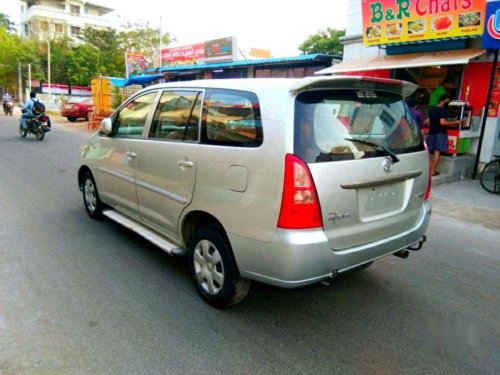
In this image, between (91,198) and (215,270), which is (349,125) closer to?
(215,270)

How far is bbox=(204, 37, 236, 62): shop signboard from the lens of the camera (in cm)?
1808

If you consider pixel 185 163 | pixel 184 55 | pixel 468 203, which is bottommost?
pixel 468 203

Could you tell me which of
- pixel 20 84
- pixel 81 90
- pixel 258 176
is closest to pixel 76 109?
pixel 258 176

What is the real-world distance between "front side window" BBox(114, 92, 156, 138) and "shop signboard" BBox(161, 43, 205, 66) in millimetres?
16400

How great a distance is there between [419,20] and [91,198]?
8211mm

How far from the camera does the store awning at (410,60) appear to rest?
836 centimetres

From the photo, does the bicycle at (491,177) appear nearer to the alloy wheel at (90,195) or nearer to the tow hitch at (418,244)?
the tow hitch at (418,244)

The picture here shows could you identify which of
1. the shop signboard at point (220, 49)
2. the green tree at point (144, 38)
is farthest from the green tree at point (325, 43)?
the shop signboard at point (220, 49)

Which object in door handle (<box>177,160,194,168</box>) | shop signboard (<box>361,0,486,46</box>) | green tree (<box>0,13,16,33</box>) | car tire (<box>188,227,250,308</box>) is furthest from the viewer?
green tree (<box>0,13,16,33</box>)

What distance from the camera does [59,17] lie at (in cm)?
5800

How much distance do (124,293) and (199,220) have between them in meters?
0.89

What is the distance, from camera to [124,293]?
3.36 metres

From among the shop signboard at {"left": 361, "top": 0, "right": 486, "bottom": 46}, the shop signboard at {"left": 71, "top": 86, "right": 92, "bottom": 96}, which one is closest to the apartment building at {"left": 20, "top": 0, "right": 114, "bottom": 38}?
the shop signboard at {"left": 71, "top": 86, "right": 92, "bottom": 96}

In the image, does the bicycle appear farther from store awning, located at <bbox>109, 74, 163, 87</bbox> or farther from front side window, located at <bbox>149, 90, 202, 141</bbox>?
store awning, located at <bbox>109, 74, 163, 87</bbox>
